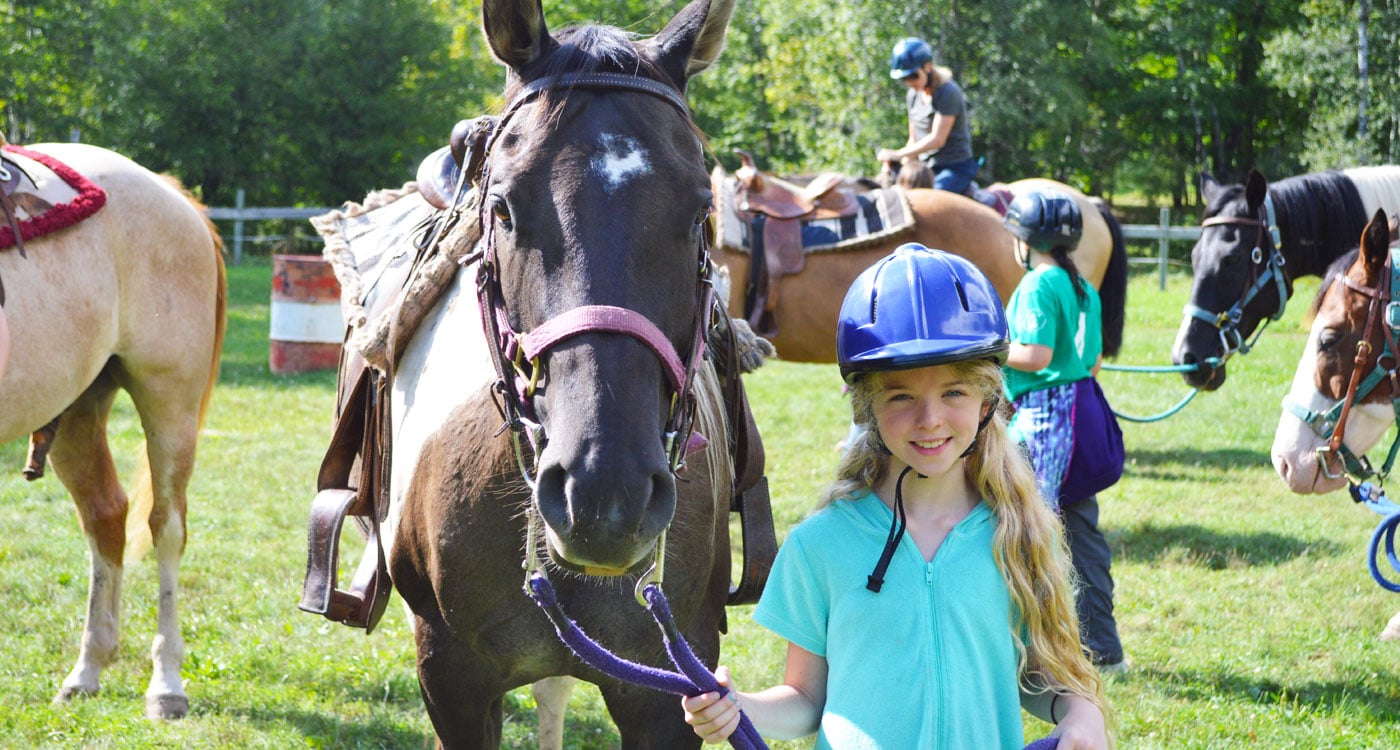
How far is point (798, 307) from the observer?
283 inches

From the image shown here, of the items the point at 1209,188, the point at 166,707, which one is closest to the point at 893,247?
the point at 1209,188

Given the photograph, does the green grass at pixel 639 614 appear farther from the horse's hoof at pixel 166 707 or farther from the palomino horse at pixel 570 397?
the palomino horse at pixel 570 397

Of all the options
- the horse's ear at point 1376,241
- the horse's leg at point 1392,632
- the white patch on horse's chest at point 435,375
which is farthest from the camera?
the horse's leg at point 1392,632

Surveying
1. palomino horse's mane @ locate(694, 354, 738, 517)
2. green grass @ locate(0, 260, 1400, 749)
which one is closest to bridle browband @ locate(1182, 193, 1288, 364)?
green grass @ locate(0, 260, 1400, 749)

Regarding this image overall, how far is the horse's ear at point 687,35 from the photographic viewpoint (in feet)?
7.53

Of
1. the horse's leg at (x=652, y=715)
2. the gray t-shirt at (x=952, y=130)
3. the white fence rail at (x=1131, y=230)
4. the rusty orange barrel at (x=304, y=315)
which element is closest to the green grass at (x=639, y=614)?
the horse's leg at (x=652, y=715)

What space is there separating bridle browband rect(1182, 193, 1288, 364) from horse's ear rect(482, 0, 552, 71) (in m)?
4.55

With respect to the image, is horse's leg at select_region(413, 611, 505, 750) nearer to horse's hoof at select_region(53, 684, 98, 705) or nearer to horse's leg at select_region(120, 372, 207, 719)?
horse's leg at select_region(120, 372, 207, 719)

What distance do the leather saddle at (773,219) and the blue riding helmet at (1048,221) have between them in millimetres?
2670

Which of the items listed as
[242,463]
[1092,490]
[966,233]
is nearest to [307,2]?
[242,463]

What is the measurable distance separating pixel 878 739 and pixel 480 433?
0.97 m

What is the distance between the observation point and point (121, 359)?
4312mm

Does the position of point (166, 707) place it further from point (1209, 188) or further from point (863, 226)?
point (1209, 188)

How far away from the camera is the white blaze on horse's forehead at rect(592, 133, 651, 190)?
1.96 meters
